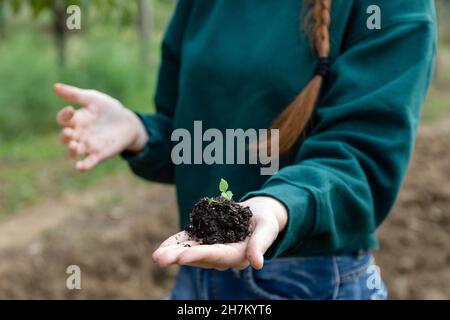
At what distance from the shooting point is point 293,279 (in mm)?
1438

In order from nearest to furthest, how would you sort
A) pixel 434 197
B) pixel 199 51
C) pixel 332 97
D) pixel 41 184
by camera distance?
pixel 332 97
pixel 199 51
pixel 434 197
pixel 41 184

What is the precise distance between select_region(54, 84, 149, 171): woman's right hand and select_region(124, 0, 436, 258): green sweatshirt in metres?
0.17

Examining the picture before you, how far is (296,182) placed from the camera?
1.21 metres

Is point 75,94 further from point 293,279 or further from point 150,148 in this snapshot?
point 293,279

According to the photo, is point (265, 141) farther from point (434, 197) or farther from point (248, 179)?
point (434, 197)

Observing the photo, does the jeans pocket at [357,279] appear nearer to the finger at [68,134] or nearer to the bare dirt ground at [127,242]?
the finger at [68,134]

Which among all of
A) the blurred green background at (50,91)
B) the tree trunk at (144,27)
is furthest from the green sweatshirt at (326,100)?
the tree trunk at (144,27)

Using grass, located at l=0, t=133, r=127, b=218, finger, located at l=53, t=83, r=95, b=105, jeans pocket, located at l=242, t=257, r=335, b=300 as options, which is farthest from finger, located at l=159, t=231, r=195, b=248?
grass, located at l=0, t=133, r=127, b=218

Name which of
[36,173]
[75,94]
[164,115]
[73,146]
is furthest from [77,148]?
[36,173]

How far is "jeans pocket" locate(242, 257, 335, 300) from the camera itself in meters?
1.43

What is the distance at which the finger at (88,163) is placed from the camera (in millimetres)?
1516

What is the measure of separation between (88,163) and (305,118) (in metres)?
0.48

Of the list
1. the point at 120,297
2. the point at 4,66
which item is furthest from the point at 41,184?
the point at 4,66
